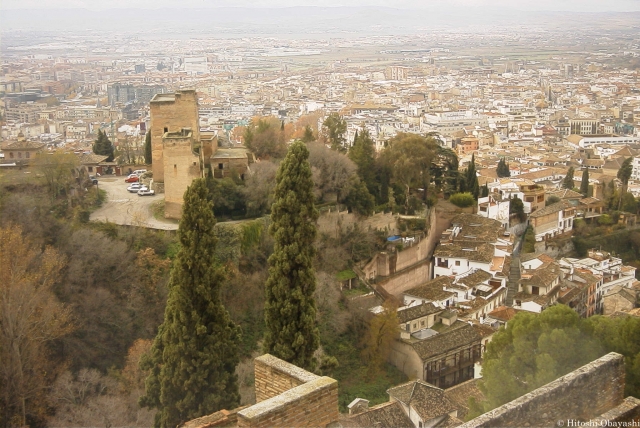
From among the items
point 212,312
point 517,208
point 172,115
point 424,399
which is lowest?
point 424,399

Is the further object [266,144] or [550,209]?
[550,209]

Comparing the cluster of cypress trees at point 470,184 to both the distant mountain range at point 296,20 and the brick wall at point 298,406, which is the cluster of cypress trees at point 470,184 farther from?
the brick wall at point 298,406

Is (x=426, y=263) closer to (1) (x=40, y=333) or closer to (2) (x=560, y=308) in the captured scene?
(2) (x=560, y=308)

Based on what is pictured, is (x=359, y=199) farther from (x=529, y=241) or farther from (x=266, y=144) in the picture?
(x=529, y=241)

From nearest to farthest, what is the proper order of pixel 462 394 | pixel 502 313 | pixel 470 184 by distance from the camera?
1. pixel 462 394
2. pixel 502 313
3. pixel 470 184

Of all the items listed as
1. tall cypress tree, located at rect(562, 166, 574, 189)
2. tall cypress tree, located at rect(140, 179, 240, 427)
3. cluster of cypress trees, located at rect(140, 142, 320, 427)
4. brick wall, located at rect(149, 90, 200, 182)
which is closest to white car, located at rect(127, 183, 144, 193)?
brick wall, located at rect(149, 90, 200, 182)

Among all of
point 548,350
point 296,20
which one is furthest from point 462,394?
point 296,20

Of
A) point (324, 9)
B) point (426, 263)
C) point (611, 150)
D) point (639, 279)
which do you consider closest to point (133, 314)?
point (426, 263)
